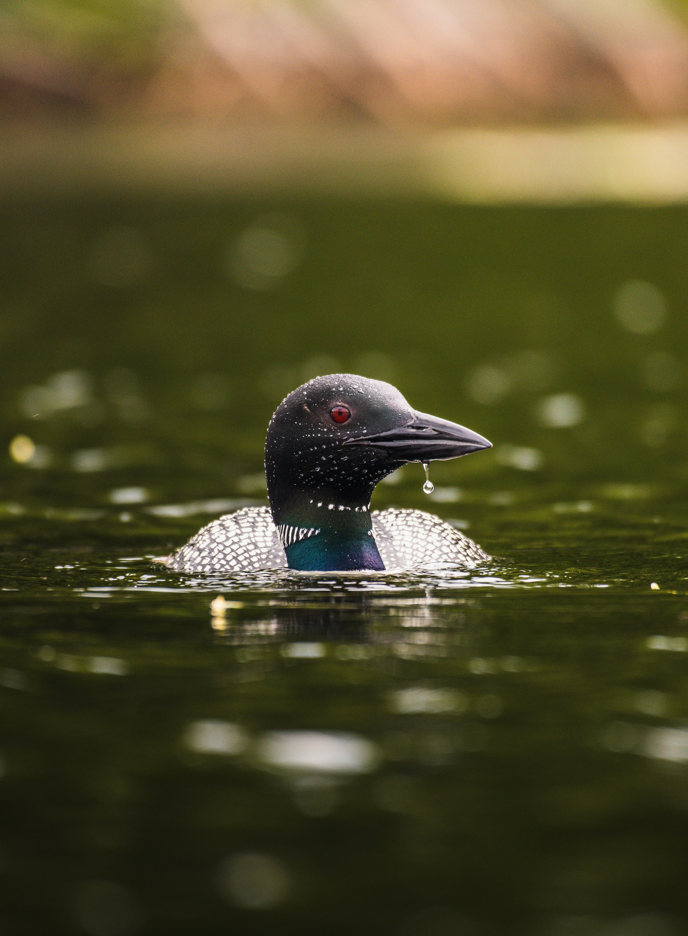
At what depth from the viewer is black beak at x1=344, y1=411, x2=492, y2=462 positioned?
286 inches

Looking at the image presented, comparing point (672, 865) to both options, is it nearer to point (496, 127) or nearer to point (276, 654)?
point (276, 654)

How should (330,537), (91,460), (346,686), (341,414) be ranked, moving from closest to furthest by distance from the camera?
(346,686)
(341,414)
(330,537)
(91,460)

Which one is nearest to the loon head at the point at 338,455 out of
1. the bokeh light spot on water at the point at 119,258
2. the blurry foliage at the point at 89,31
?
the bokeh light spot on water at the point at 119,258

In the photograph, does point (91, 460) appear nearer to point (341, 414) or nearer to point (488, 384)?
point (341, 414)

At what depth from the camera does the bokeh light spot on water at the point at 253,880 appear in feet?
13.2

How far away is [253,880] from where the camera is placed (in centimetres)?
411

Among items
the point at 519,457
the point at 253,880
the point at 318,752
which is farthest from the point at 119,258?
the point at 253,880

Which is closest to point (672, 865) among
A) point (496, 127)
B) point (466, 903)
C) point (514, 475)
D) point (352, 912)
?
point (466, 903)

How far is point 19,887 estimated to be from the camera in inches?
161

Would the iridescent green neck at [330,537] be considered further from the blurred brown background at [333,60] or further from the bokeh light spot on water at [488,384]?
the blurred brown background at [333,60]

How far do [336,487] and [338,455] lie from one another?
6.8 inches

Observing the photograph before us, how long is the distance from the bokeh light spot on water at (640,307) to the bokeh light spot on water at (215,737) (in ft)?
45.6

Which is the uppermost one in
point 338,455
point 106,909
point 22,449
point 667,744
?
point 22,449

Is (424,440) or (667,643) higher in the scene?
(424,440)
